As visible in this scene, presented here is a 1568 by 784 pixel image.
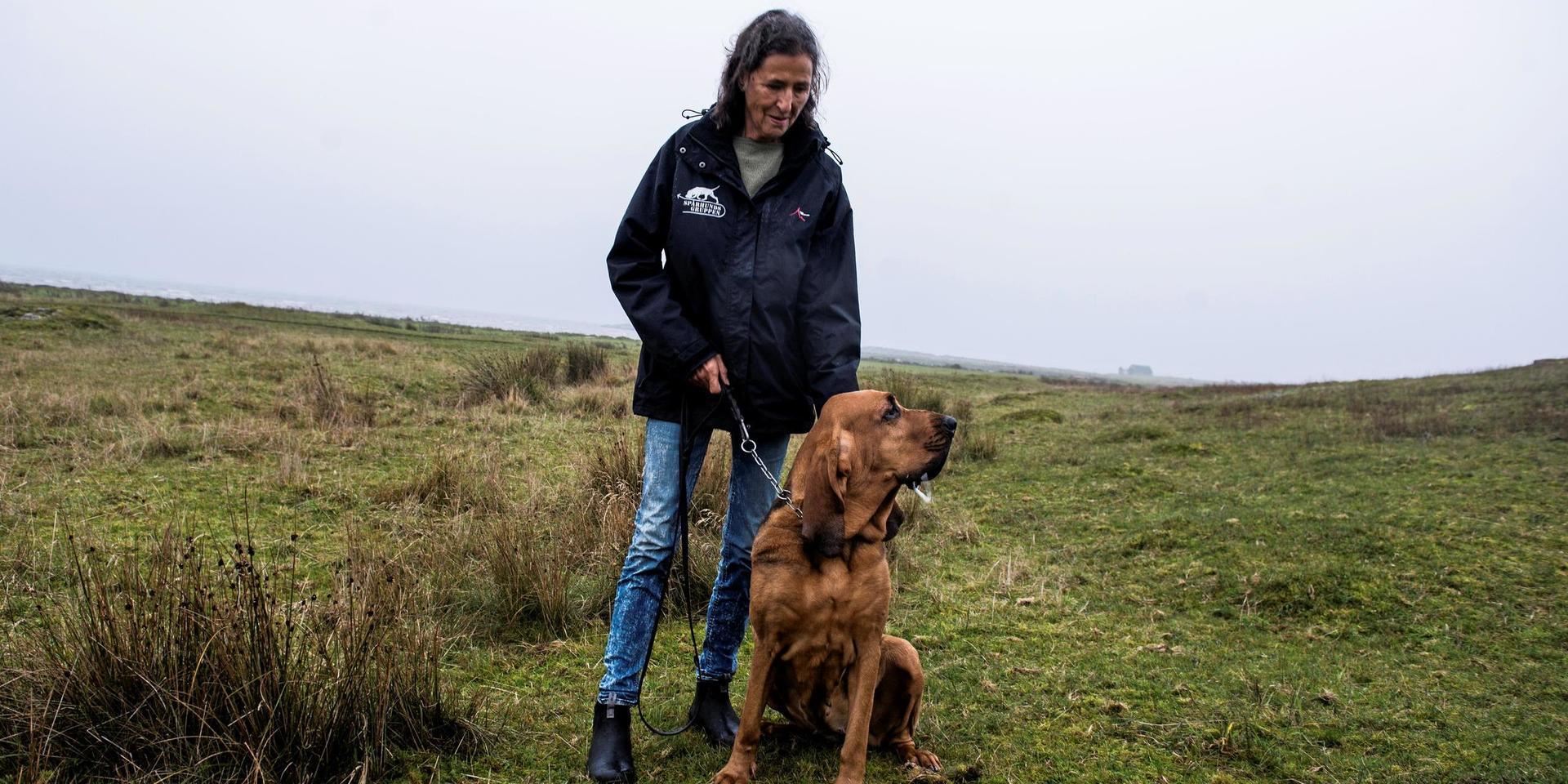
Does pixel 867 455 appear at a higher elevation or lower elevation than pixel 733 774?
higher

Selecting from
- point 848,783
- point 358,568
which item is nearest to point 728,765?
point 848,783

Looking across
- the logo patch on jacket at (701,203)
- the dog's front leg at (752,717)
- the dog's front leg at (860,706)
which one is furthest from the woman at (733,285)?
the dog's front leg at (860,706)

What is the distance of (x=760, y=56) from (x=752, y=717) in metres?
2.30

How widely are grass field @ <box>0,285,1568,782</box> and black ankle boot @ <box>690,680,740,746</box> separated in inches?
3.0

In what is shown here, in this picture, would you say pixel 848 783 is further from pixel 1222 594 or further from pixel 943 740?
pixel 1222 594

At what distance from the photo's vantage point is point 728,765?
2992 millimetres

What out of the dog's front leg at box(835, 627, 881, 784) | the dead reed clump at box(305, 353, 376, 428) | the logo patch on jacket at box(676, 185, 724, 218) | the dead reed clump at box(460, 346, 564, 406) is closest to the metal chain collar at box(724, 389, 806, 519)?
the dog's front leg at box(835, 627, 881, 784)

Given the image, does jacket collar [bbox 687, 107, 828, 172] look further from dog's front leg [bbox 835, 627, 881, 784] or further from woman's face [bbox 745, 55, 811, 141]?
dog's front leg [bbox 835, 627, 881, 784]

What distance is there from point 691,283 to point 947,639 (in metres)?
2.81

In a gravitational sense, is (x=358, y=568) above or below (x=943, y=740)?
above

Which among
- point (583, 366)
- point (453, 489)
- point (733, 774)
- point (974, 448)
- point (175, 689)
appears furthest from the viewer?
point (583, 366)

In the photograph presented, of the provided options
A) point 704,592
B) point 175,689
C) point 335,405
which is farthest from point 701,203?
point 335,405

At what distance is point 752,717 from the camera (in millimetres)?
2955

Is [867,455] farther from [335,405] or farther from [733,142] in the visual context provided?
[335,405]
